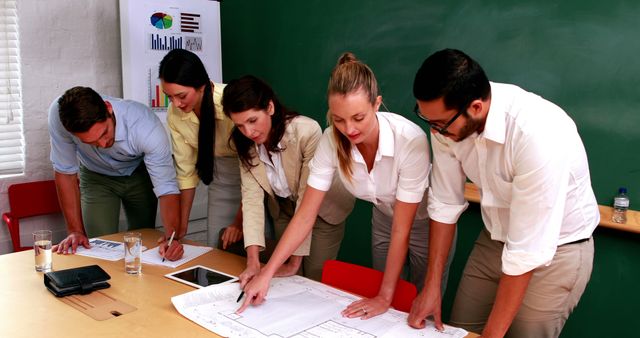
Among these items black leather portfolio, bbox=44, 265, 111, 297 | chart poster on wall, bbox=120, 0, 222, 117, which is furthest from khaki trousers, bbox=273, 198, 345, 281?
chart poster on wall, bbox=120, 0, 222, 117

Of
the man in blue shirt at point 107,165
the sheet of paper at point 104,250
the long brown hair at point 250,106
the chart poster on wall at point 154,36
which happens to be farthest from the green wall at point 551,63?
the sheet of paper at point 104,250

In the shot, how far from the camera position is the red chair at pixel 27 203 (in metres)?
3.11

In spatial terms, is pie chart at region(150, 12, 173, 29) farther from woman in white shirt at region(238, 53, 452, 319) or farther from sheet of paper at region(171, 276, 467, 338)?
sheet of paper at region(171, 276, 467, 338)

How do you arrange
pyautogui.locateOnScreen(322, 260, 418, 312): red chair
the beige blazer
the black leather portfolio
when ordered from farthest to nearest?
the beige blazer < pyautogui.locateOnScreen(322, 260, 418, 312): red chair < the black leather portfolio

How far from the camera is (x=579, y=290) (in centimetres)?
151

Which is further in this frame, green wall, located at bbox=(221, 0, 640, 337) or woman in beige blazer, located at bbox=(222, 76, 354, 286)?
green wall, located at bbox=(221, 0, 640, 337)

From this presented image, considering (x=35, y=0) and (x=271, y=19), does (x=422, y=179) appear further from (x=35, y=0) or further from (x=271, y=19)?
(x=35, y=0)

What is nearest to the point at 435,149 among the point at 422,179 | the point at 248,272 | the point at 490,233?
the point at 422,179

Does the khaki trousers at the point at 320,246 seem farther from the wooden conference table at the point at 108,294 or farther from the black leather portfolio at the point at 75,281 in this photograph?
the black leather portfolio at the point at 75,281

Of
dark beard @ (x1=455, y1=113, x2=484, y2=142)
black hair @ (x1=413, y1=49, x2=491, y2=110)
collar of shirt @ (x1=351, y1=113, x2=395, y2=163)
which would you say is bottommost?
collar of shirt @ (x1=351, y1=113, x2=395, y2=163)

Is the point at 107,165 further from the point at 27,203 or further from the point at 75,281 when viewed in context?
the point at 27,203

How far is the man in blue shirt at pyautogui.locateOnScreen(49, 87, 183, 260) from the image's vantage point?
208 cm

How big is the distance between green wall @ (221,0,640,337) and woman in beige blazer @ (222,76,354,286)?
3.10ft

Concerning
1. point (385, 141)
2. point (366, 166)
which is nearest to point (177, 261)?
point (366, 166)
